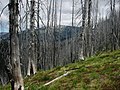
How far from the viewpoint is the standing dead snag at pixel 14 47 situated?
364 inches

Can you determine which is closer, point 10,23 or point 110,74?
point 10,23

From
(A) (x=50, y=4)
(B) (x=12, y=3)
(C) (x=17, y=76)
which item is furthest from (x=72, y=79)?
(A) (x=50, y=4)

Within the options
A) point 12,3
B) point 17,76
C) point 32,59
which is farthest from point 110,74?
point 32,59

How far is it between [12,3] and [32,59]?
12.7 m

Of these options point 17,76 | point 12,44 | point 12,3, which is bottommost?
point 17,76

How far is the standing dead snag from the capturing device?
9.24 metres

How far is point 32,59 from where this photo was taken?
71.2 feet

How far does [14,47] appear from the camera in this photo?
9.33 meters

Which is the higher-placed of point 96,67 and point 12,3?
point 12,3

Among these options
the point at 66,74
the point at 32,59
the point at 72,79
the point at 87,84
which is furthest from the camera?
the point at 32,59

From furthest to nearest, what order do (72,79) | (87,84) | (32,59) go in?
(32,59), (72,79), (87,84)

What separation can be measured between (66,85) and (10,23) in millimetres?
4821

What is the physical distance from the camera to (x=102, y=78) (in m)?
12.6

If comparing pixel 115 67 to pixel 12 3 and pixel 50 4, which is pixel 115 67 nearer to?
pixel 12 3
